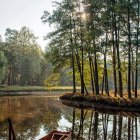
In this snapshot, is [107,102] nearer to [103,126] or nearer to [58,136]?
[103,126]

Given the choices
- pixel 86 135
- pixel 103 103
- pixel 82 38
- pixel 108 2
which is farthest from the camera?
pixel 82 38

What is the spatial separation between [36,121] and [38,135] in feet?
24.0

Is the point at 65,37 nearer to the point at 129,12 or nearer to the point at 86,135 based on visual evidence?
the point at 129,12

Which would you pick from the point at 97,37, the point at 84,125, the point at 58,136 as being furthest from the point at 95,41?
the point at 58,136

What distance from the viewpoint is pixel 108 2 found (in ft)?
142

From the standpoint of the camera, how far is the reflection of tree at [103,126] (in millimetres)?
22953

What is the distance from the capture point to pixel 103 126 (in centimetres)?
2781

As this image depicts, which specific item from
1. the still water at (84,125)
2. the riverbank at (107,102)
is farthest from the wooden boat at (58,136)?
the riverbank at (107,102)

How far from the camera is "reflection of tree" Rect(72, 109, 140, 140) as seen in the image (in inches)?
904

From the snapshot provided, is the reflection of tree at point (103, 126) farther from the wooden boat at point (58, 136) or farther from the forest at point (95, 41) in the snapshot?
the forest at point (95, 41)

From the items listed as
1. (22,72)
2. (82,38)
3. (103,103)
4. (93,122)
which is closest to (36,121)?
(93,122)

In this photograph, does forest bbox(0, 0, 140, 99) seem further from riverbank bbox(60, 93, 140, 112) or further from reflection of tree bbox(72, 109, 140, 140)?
reflection of tree bbox(72, 109, 140, 140)

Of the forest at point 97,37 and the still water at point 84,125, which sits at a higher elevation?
the forest at point 97,37

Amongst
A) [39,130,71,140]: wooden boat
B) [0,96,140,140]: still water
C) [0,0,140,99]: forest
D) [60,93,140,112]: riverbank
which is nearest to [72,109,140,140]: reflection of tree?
[0,96,140,140]: still water
